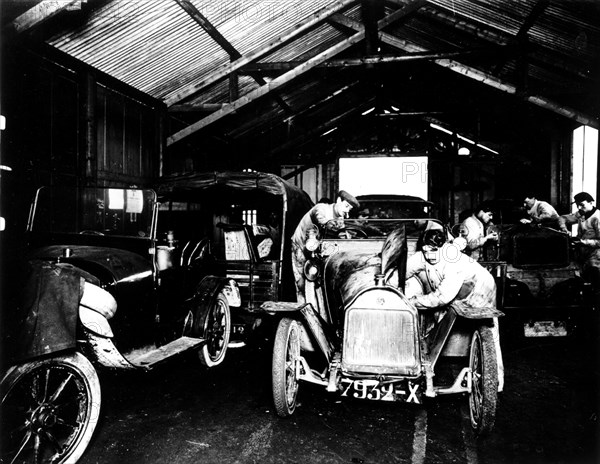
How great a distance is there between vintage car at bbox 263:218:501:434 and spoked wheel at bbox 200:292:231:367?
4.89 ft

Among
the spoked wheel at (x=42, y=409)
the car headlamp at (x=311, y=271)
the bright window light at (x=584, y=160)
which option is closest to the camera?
the spoked wheel at (x=42, y=409)

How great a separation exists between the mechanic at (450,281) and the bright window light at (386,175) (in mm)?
11009

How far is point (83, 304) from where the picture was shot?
2977 mm

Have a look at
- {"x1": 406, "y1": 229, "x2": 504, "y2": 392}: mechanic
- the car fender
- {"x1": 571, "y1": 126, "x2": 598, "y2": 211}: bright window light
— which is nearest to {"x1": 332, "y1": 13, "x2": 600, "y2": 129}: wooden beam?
{"x1": 571, "y1": 126, "x2": 598, "y2": 211}: bright window light

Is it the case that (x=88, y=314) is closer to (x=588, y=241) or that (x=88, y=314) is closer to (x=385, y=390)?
(x=385, y=390)

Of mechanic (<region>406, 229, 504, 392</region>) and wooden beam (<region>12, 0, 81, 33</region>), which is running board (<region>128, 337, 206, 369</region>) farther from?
wooden beam (<region>12, 0, 81, 33</region>)

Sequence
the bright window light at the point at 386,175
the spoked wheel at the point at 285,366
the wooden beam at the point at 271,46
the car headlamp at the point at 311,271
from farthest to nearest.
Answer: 1. the bright window light at the point at 386,175
2. the wooden beam at the point at 271,46
3. the car headlamp at the point at 311,271
4. the spoked wheel at the point at 285,366

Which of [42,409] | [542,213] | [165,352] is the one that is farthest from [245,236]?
[542,213]

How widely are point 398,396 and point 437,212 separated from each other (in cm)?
1294

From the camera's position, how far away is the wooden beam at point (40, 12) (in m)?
4.53

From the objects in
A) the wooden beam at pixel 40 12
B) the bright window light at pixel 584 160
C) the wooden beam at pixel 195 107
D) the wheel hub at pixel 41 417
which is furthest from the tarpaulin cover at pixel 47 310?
the bright window light at pixel 584 160

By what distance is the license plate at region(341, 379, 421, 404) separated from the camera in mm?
3119

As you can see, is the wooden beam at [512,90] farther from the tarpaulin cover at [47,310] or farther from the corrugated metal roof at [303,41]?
the tarpaulin cover at [47,310]

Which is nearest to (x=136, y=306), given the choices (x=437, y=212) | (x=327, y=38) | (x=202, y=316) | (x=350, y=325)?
(x=202, y=316)
